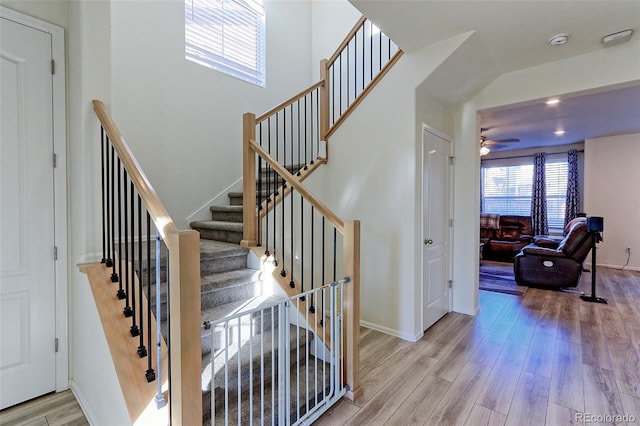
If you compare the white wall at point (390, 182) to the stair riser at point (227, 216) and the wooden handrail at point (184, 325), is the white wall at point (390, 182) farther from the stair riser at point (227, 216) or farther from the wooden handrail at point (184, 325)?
the wooden handrail at point (184, 325)

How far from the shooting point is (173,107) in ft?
11.2

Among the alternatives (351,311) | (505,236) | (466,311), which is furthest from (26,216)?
(505,236)

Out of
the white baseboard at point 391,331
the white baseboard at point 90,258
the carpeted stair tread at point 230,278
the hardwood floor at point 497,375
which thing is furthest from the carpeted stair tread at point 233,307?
the white baseboard at point 391,331

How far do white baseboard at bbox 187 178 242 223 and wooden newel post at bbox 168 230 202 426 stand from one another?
8.58 feet

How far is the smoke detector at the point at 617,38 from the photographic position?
246 centimetres

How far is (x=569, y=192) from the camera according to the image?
6672 millimetres

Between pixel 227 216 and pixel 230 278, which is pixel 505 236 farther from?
pixel 230 278

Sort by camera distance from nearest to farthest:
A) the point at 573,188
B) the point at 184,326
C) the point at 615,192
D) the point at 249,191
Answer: the point at 184,326, the point at 249,191, the point at 615,192, the point at 573,188

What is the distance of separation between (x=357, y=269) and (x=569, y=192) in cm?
701

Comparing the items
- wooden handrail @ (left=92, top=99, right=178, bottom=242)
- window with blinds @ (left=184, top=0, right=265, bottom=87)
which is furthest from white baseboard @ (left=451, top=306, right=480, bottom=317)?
window with blinds @ (left=184, top=0, right=265, bottom=87)

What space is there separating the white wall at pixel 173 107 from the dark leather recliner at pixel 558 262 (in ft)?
15.1

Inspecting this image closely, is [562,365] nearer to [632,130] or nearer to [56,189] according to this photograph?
[56,189]

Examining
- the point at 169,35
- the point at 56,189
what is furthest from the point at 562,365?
the point at 169,35

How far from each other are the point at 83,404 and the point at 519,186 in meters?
8.56
